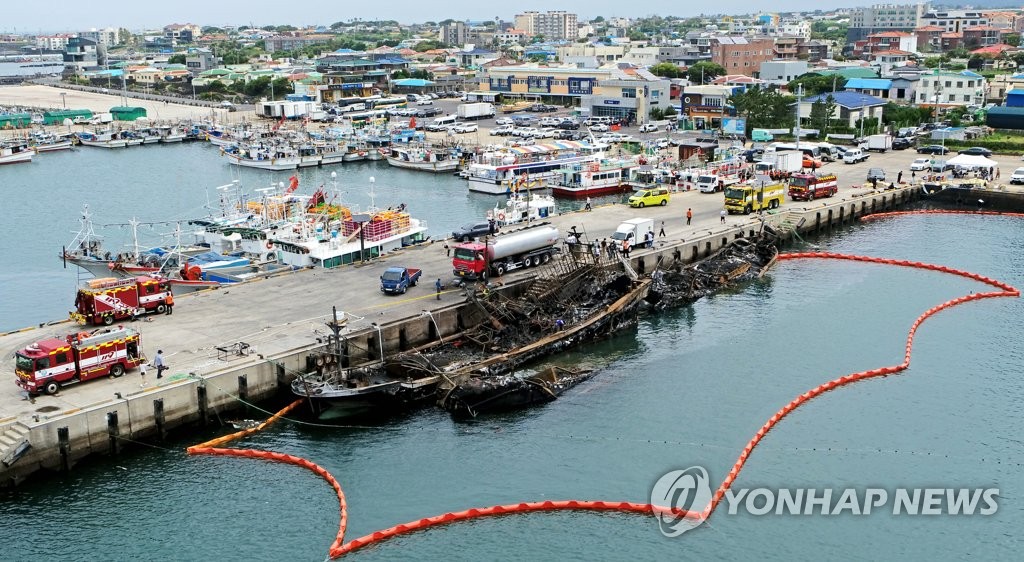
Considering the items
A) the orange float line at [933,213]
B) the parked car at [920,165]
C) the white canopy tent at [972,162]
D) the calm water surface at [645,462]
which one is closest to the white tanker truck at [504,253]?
the calm water surface at [645,462]

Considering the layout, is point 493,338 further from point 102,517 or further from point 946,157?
point 946,157

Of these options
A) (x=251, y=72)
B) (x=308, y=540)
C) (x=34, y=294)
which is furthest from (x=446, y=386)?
(x=251, y=72)

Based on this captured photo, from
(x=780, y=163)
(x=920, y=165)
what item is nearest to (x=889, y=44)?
(x=920, y=165)

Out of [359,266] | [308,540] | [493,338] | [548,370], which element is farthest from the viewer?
[359,266]

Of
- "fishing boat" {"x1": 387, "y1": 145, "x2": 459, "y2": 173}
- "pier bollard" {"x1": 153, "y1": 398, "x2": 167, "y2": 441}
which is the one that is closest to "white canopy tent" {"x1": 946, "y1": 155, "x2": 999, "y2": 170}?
"fishing boat" {"x1": 387, "y1": 145, "x2": 459, "y2": 173}

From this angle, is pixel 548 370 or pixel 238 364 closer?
pixel 238 364

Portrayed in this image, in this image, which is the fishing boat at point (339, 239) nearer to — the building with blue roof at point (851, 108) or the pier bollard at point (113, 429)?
the pier bollard at point (113, 429)

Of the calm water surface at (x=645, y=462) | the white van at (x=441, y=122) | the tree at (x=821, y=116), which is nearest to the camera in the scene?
the calm water surface at (x=645, y=462)

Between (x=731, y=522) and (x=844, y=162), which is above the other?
(x=844, y=162)
